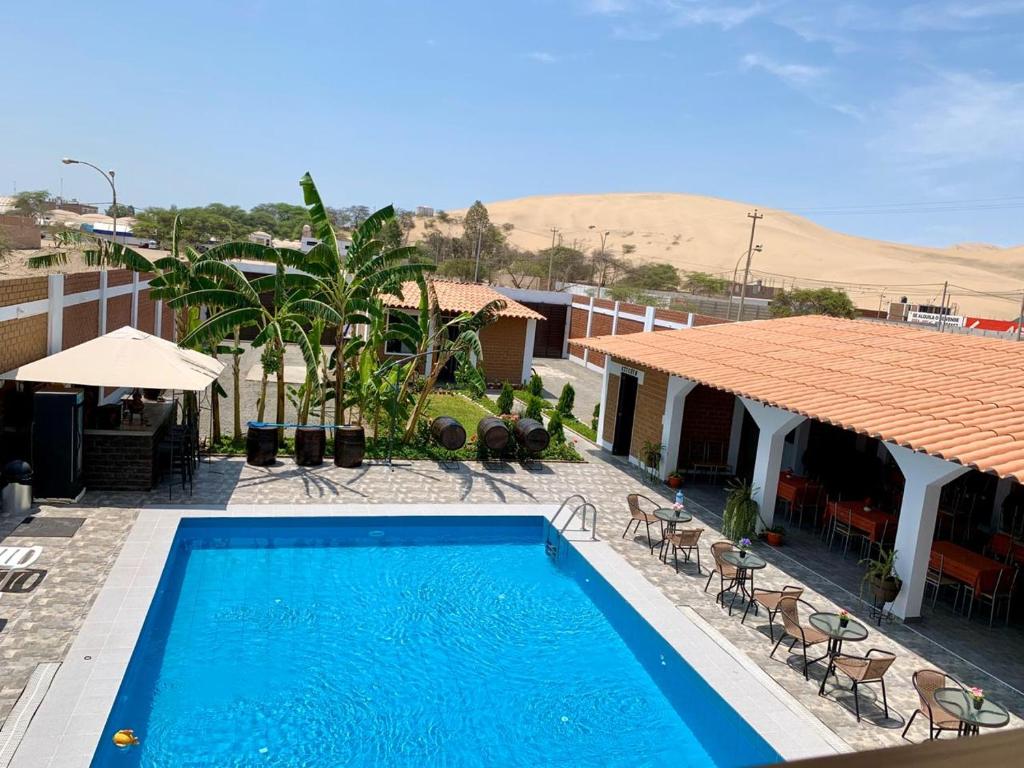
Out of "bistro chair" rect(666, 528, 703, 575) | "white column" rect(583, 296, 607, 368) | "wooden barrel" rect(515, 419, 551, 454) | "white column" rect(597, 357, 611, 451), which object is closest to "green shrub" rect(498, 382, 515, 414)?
"white column" rect(597, 357, 611, 451)

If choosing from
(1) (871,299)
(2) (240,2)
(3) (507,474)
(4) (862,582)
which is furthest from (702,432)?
(1) (871,299)

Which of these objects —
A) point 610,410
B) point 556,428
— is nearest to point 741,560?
point 556,428

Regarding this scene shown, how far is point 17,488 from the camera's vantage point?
12.8 metres

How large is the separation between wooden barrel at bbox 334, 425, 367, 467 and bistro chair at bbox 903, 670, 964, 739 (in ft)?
39.1

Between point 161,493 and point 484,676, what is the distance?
787 cm

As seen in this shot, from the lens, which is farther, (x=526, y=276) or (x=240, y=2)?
(x=526, y=276)

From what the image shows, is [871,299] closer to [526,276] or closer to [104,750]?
[526,276]

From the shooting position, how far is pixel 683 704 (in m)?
9.50

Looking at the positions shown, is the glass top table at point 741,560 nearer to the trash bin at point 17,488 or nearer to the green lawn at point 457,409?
the green lawn at point 457,409

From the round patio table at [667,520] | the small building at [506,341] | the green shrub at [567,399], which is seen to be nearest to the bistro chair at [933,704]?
the round patio table at [667,520]

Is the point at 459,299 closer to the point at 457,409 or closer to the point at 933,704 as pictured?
the point at 457,409

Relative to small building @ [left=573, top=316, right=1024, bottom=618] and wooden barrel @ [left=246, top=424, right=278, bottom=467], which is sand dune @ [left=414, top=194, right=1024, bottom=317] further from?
wooden barrel @ [left=246, top=424, right=278, bottom=467]

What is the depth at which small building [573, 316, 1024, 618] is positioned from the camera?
1132 centimetres

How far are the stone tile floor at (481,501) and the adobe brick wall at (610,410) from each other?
0.89 metres
